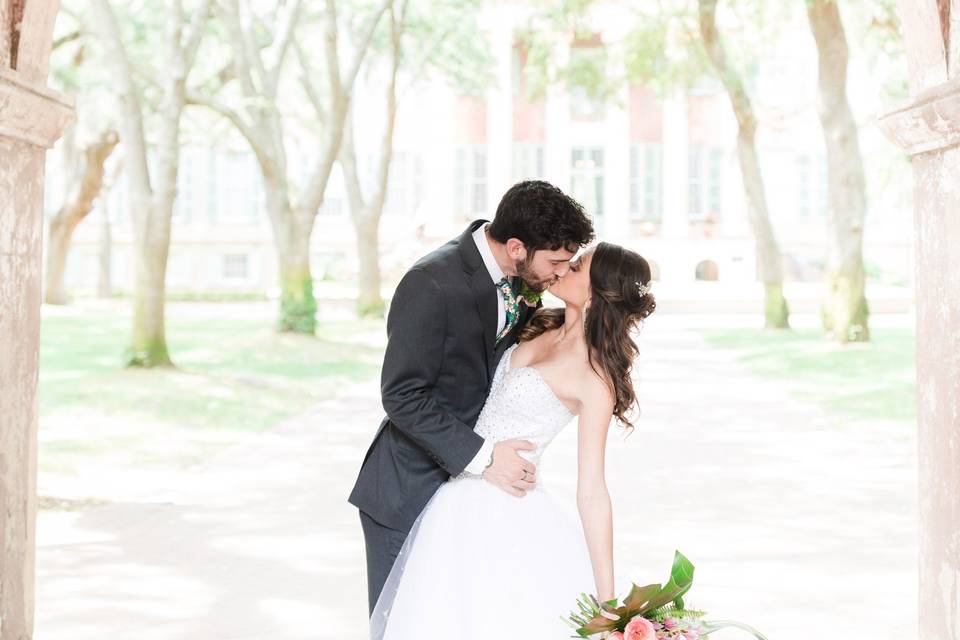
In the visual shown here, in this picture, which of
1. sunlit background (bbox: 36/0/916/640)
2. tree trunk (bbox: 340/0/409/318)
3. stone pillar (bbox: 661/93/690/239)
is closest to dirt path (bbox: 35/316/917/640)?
sunlit background (bbox: 36/0/916/640)

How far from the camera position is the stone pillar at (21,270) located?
4.11 meters

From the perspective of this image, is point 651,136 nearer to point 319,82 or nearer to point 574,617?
point 319,82

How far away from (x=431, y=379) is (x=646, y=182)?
3894 cm

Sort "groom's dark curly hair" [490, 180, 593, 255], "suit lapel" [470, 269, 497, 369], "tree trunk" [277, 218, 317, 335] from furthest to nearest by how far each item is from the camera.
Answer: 1. "tree trunk" [277, 218, 317, 335]
2. "suit lapel" [470, 269, 497, 369]
3. "groom's dark curly hair" [490, 180, 593, 255]

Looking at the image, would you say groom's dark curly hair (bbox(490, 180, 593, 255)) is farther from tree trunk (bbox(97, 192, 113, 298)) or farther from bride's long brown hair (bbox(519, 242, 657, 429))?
tree trunk (bbox(97, 192, 113, 298))

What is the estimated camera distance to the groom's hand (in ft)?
12.9

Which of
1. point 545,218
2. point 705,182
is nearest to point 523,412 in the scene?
point 545,218

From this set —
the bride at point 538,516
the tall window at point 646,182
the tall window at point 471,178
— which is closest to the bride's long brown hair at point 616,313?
the bride at point 538,516

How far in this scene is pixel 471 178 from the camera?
42.7 metres

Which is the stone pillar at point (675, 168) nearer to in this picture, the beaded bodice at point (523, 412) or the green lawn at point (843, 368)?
the green lawn at point (843, 368)

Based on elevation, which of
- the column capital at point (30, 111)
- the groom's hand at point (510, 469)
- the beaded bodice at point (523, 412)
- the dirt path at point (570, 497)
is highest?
the column capital at point (30, 111)

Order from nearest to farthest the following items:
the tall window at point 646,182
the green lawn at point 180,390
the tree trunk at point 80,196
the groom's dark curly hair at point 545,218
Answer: the groom's dark curly hair at point 545,218 → the green lawn at point 180,390 → the tree trunk at point 80,196 → the tall window at point 646,182

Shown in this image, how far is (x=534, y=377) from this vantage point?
3.98 m

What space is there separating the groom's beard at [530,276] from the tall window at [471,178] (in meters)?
38.7
